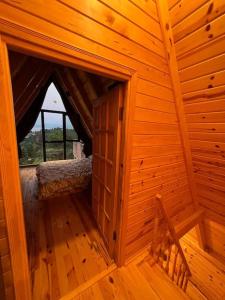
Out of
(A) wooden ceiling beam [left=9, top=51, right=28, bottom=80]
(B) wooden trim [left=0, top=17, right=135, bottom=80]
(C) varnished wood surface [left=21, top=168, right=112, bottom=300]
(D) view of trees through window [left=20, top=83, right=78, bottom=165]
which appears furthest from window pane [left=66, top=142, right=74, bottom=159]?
(B) wooden trim [left=0, top=17, right=135, bottom=80]

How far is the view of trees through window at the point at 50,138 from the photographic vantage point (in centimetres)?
462

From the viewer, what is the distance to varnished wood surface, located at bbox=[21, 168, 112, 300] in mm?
1366

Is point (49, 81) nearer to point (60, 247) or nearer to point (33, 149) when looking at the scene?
point (33, 149)

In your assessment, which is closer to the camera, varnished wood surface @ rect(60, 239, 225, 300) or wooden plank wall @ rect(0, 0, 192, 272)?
wooden plank wall @ rect(0, 0, 192, 272)

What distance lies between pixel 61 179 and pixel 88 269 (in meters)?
1.45

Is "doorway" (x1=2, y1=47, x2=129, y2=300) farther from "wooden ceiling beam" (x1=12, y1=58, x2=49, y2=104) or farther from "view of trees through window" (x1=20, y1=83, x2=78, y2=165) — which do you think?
"view of trees through window" (x1=20, y1=83, x2=78, y2=165)

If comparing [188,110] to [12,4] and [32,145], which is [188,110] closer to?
[12,4]

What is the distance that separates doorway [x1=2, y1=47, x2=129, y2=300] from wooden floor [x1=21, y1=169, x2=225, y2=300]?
0.54ft

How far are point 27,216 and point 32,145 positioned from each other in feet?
10.1

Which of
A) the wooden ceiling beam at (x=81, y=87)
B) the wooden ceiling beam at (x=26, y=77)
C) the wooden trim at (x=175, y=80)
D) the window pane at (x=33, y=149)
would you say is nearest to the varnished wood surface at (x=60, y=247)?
the wooden trim at (x=175, y=80)

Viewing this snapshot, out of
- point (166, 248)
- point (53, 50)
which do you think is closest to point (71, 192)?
point (166, 248)

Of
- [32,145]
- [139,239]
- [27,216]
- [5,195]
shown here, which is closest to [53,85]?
[32,145]

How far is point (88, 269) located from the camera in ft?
4.93

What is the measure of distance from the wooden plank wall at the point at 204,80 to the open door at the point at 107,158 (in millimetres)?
664
